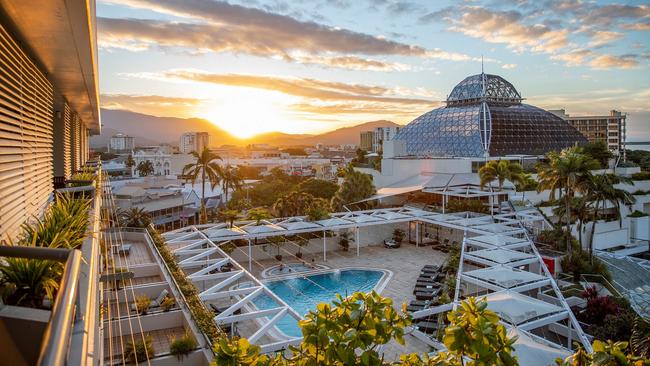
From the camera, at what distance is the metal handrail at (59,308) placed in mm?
1070

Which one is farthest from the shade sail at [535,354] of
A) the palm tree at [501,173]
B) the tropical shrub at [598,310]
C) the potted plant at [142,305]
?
the palm tree at [501,173]

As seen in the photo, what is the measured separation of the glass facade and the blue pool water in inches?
1027

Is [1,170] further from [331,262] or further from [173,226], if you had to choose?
[173,226]

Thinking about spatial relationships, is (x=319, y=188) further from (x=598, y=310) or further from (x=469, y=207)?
(x=598, y=310)

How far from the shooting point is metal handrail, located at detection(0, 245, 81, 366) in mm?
1070

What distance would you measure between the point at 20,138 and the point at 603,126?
357ft

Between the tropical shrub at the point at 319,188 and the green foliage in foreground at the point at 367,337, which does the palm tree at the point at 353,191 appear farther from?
the green foliage in foreground at the point at 367,337

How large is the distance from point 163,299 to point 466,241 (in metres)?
12.8

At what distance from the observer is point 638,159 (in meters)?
60.3

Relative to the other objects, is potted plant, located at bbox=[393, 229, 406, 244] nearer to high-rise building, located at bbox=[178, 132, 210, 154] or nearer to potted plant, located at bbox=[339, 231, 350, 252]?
potted plant, located at bbox=[339, 231, 350, 252]

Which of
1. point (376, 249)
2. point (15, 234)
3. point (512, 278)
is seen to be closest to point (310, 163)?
point (376, 249)

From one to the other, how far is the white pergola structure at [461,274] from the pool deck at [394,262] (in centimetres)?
84

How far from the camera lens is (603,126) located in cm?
9438

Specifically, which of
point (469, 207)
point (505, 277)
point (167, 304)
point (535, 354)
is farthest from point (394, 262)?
point (167, 304)
